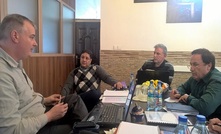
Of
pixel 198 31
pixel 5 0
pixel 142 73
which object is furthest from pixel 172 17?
pixel 5 0

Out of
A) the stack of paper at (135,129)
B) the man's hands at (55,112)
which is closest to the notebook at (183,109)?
the stack of paper at (135,129)

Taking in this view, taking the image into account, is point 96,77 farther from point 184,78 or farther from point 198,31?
point 198,31

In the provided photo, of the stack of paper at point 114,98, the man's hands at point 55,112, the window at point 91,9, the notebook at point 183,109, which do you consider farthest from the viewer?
the window at point 91,9

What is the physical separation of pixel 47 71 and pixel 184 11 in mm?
2889

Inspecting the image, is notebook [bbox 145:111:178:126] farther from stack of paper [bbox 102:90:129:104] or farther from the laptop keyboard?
stack of paper [bbox 102:90:129:104]

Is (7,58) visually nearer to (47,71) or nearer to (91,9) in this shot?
(47,71)

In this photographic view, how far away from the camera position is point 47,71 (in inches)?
138

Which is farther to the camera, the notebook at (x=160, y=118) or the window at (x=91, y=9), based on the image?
the window at (x=91, y=9)

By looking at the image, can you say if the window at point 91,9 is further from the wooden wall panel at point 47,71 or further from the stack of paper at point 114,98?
the stack of paper at point 114,98

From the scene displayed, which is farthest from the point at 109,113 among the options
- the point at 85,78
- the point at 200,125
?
the point at 85,78

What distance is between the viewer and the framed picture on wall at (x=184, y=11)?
3782mm

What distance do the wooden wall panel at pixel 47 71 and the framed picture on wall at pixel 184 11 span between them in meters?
2.39

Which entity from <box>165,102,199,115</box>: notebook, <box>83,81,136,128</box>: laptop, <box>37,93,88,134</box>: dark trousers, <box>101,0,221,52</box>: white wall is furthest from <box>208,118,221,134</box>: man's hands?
<box>101,0,221,52</box>: white wall

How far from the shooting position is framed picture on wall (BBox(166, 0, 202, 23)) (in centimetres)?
378
